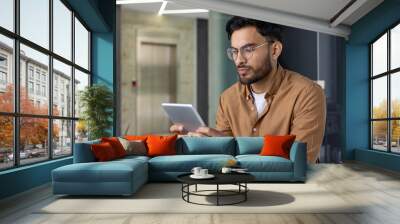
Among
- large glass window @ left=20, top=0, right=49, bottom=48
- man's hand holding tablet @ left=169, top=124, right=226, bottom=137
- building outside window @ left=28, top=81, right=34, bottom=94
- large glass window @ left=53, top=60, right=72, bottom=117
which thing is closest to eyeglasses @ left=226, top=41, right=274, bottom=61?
man's hand holding tablet @ left=169, top=124, right=226, bottom=137

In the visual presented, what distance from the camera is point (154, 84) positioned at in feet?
33.7

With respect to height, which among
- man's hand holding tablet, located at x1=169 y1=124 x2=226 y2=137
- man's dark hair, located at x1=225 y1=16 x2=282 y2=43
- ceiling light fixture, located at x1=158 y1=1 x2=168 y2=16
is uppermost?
ceiling light fixture, located at x1=158 y1=1 x2=168 y2=16

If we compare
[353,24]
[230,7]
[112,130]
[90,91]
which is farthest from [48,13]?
[353,24]

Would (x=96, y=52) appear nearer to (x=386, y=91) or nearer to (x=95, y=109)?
(x=95, y=109)

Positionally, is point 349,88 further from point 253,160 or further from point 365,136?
point 253,160

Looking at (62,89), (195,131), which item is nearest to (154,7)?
(195,131)

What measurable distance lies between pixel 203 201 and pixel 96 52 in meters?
5.26

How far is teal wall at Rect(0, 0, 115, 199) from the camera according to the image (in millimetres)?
5270

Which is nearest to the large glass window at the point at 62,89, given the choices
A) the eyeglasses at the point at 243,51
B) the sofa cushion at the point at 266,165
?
the sofa cushion at the point at 266,165

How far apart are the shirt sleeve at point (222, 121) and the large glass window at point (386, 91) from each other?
10.9ft

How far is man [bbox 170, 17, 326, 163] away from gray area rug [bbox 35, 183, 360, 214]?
260 centimetres

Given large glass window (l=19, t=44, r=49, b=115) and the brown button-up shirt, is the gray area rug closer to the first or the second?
large glass window (l=19, t=44, r=49, b=115)

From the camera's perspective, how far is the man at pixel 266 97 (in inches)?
297

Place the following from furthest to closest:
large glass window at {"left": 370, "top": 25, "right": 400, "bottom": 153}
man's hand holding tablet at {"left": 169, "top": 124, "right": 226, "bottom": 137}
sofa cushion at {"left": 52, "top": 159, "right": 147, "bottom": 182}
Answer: large glass window at {"left": 370, "top": 25, "right": 400, "bottom": 153} < man's hand holding tablet at {"left": 169, "top": 124, "right": 226, "bottom": 137} < sofa cushion at {"left": 52, "top": 159, "right": 147, "bottom": 182}
